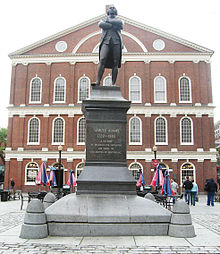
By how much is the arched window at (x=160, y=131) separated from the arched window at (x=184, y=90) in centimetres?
317

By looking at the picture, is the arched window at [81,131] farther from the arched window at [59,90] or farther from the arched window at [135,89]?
the arched window at [135,89]

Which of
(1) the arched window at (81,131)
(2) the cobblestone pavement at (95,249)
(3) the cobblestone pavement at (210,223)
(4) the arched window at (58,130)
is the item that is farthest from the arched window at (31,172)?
(2) the cobblestone pavement at (95,249)

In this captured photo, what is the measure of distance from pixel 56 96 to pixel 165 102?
12.1 meters

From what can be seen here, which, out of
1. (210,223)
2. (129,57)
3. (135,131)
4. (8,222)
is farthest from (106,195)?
(129,57)

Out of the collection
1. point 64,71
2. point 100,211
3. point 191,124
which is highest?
point 64,71

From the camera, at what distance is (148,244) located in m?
6.10

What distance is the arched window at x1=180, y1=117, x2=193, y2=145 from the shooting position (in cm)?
3288

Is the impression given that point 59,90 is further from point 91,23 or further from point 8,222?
point 8,222

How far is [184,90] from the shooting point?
112 feet

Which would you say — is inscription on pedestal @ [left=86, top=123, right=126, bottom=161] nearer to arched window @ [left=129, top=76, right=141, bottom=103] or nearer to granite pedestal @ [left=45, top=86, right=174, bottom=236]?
granite pedestal @ [left=45, top=86, right=174, bottom=236]

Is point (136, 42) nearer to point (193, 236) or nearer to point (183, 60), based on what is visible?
point (183, 60)

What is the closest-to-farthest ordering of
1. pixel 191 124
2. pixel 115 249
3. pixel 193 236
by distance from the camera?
pixel 115 249 → pixel 193 236 → pixel 191 124

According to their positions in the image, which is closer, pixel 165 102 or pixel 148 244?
pixel 148 244

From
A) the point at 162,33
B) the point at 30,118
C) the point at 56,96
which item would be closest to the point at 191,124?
the point at 162,33
